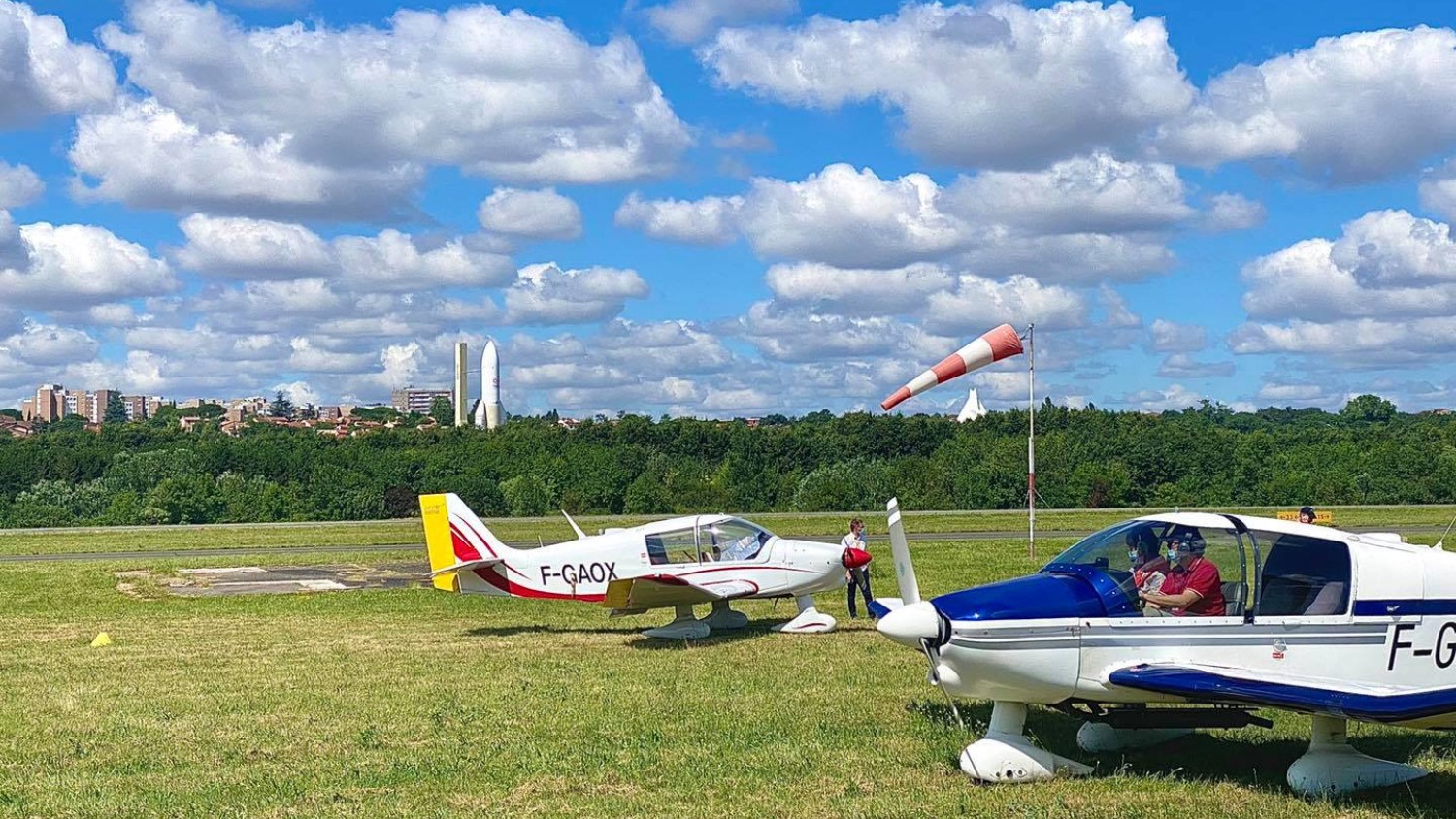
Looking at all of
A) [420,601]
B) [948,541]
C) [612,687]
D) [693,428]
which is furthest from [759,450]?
[612,687]

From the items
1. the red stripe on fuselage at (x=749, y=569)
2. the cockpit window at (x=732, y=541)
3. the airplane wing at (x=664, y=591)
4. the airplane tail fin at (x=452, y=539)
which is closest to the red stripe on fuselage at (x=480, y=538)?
the airplane tail fin at (x=452, y=539)

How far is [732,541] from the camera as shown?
17203mm

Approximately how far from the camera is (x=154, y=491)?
187 feet

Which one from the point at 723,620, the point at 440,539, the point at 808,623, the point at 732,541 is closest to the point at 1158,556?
the point at 808,623

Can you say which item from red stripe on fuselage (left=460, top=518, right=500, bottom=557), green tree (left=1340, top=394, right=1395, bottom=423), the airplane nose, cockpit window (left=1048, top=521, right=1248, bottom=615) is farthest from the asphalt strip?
green tree (left=1340, top=394, right=1395, bottom=423)

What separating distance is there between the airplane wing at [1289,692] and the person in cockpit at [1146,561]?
1.88 ft

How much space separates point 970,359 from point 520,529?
34435 mm

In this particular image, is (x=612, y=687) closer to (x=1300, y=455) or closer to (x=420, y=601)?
(x=420, y=601)

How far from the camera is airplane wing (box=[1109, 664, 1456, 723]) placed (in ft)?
24.1

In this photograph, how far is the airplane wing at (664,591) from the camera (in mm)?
16031

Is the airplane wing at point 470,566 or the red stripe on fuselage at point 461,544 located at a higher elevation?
the red stripe on fuselage at point 461,544

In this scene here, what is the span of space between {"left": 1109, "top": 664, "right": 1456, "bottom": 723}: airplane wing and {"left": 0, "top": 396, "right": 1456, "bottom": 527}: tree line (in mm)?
46034

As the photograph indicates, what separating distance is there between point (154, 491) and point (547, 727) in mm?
52395

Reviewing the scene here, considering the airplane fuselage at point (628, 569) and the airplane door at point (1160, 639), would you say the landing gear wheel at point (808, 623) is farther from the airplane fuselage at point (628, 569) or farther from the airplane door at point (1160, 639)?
the airplane door at point (1160, 639)
